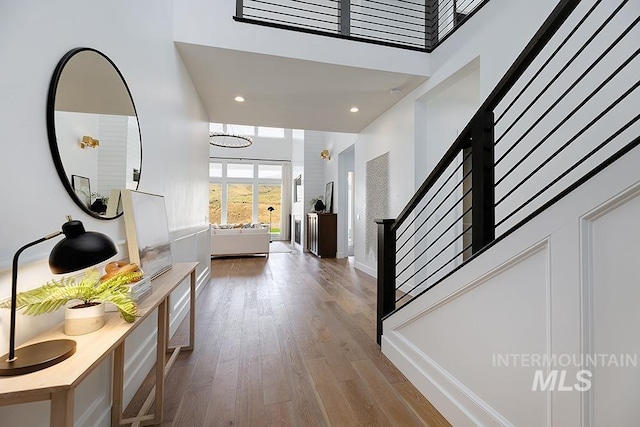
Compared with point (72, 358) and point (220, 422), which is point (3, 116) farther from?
point (220, 422)

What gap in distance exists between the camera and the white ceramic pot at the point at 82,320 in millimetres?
943

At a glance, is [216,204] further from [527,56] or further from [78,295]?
[527,56]

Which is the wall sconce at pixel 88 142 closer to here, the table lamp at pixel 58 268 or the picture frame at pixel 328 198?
the table lamp at pixel 58 268

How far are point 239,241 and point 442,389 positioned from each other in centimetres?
555

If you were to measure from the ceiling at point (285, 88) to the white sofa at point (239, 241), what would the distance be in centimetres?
265

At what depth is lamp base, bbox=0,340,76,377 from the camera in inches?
28.3

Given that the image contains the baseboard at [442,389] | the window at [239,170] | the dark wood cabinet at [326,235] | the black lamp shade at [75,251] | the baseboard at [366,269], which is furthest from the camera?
the window at [239,170]

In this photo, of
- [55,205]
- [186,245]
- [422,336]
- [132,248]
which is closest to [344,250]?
[186,245]

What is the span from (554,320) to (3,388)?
159 cm

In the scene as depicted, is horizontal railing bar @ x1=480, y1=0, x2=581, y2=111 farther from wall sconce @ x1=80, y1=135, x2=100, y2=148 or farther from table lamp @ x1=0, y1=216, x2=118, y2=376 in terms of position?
wall sconce @ x1=80, y1=135, x2=100, y2=148

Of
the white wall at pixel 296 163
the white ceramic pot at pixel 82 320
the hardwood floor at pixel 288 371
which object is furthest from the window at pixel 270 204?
the white ceramic pot at pixel 82 320

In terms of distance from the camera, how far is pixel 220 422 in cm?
146

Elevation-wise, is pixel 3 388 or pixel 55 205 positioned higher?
pixel 55 205

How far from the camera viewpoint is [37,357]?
2.55ft
